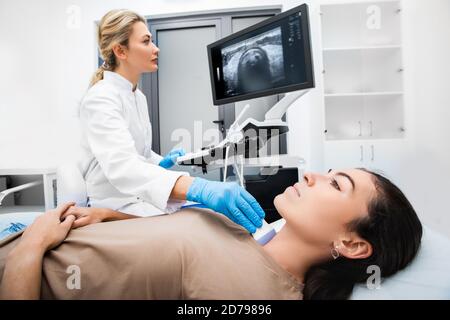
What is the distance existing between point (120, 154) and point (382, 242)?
833 mm

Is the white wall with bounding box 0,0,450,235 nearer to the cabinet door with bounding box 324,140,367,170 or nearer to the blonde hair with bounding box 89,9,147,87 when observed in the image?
the cabinet door with bounding box 324,140,367,170

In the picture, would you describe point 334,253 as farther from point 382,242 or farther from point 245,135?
point 245,135

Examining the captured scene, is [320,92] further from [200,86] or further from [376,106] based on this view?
[200,86]

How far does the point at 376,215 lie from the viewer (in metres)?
0.73

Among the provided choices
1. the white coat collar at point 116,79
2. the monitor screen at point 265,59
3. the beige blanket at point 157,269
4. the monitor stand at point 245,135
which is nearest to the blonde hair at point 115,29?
the white coat collar at point 116,79

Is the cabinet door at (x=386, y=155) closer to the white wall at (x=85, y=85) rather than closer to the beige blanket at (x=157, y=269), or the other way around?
the white wall at (x=85, y=85)

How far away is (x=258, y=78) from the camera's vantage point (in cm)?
133

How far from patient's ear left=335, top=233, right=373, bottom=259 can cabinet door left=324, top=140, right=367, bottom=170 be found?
132 cm

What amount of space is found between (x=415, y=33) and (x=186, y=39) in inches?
77.5

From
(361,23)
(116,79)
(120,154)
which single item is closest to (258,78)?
(116,79)

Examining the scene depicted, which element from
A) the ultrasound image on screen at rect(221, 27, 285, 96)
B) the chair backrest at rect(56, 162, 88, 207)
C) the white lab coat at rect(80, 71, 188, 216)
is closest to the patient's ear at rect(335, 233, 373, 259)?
the white lab coat at rect(80, 71, 188, 216)

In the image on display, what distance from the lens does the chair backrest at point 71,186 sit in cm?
107
